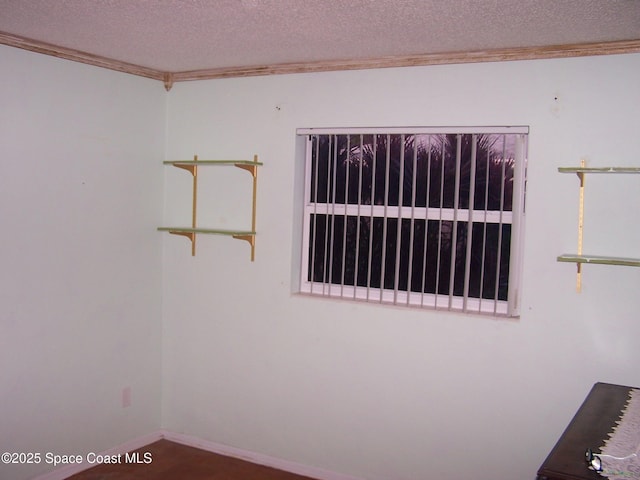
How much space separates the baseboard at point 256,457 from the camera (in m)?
3.82

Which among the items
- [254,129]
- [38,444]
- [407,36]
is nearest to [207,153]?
[254,129]

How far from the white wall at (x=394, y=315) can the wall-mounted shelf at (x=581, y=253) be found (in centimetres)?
4

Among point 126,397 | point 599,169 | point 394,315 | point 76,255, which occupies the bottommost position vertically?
point 126,397

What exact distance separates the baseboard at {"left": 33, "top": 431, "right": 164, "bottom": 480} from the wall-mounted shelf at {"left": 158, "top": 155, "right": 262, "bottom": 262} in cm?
131

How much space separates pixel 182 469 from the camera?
390cm

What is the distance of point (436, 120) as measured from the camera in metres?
3.48

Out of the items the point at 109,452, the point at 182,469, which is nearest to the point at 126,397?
the point at 109,452

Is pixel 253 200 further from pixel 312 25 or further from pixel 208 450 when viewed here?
pixel 208 450

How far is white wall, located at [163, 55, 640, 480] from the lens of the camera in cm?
312

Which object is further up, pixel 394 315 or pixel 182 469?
pixel 394 315

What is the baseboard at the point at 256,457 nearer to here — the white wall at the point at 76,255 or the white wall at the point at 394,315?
the white wall at the point at 394,315

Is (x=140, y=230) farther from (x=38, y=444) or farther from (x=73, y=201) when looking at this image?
(x=38, y=444)

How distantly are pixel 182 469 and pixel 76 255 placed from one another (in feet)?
4.82

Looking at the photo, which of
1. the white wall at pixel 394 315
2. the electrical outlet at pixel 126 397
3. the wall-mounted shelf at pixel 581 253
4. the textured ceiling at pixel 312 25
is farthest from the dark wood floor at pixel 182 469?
the textured ceiling at pixel 312 25
